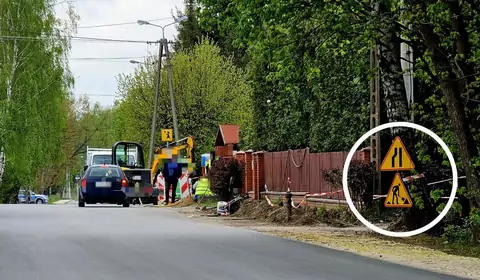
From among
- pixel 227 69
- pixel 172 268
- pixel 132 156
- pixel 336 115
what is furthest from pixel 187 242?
pixel 227 69

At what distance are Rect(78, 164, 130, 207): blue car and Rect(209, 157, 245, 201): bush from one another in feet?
10.9

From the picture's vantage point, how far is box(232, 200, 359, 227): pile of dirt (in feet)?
71.9

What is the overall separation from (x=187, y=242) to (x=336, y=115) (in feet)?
39.8

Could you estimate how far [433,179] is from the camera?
18.0m

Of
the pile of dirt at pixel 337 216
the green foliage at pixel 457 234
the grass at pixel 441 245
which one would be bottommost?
the grass at pixel 441 245

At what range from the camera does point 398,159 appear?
16188mm

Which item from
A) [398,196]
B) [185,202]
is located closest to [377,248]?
[398,196]

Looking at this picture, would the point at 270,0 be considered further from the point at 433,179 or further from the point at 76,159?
the point at 76,159

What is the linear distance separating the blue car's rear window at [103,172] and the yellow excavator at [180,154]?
9.98 meters

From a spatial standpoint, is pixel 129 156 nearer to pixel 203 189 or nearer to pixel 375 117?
pixel 203 189

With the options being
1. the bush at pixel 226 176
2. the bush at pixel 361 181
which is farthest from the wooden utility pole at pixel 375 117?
the bush at pixel 226 176

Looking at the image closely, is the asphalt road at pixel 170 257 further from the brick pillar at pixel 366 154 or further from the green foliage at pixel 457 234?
the brick pillar at pixel 366 154

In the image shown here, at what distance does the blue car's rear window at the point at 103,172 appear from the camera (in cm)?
3067

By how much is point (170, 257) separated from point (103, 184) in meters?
18.4
